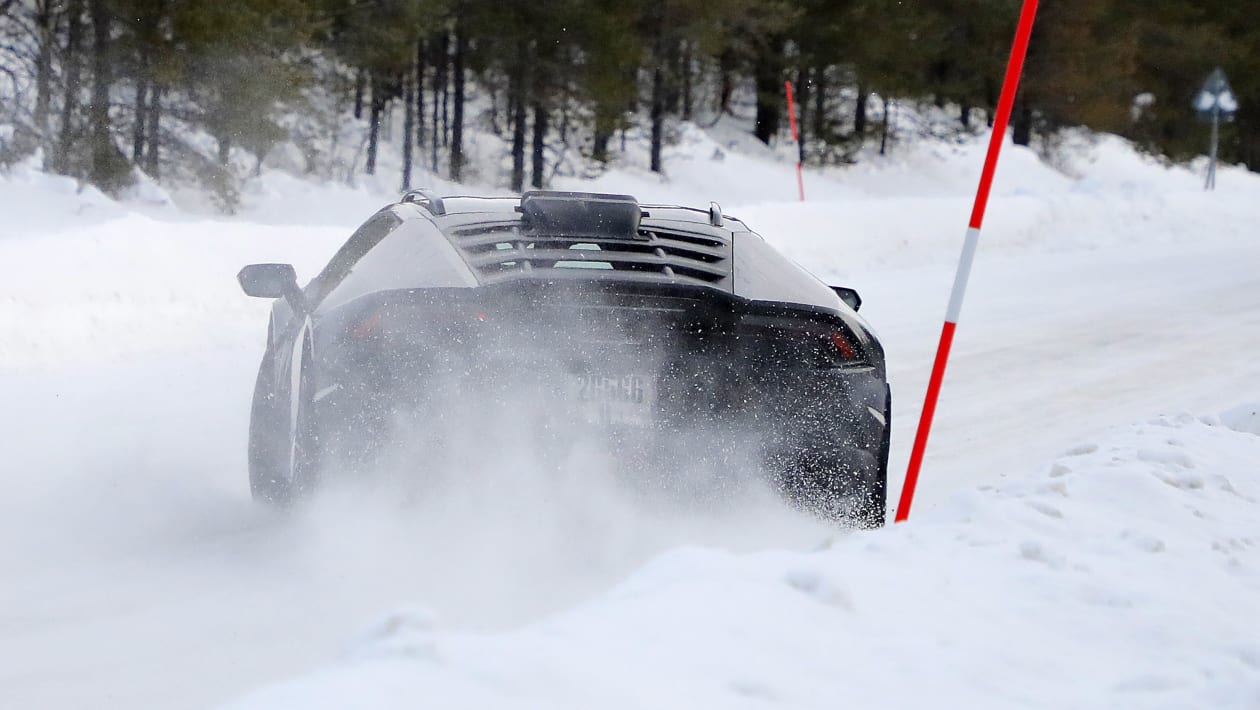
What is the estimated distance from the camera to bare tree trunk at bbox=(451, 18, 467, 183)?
88.2 feet

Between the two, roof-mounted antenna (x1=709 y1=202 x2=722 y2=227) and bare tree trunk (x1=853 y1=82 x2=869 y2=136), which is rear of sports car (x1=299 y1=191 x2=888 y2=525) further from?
bare tree trunk (x1=853 y1=82 x2=869 y2=136)

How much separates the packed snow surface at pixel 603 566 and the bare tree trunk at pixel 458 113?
18.6 meters

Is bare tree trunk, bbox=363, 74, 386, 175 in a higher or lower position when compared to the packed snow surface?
higher

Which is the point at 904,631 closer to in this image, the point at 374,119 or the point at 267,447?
the point at 267,447

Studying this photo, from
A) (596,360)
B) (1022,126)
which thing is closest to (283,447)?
(596,360)

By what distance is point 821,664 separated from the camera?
9.37 ft

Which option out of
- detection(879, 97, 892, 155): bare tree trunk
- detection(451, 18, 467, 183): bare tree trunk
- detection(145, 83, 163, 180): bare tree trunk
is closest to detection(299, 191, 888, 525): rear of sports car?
detection(145, 83, 163, 180): bare tree trunk

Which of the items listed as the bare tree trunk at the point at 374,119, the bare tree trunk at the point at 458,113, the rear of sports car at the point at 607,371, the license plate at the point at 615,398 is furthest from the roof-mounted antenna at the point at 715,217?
the bare tree trunk at the point at 458,113

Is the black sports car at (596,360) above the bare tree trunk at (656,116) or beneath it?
beneath

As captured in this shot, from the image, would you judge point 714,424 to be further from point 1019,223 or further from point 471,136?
point 471,136

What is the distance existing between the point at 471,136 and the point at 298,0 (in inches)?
425

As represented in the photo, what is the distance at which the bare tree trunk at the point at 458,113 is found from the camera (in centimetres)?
2688

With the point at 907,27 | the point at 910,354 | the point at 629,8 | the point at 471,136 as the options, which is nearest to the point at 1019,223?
the point at 629,8

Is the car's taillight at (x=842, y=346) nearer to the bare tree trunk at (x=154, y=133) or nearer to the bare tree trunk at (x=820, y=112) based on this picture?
the bare tree trunk at (x=154, y=133)
